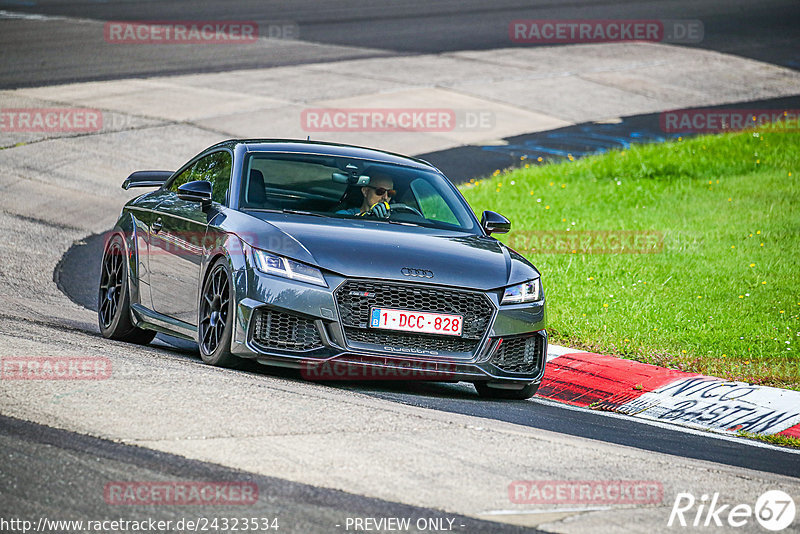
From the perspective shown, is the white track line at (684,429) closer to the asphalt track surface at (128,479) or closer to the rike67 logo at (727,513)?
the rike67 logo at (727,513)

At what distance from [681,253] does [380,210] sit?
19.2 feet

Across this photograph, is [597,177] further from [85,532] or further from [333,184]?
[85,532]

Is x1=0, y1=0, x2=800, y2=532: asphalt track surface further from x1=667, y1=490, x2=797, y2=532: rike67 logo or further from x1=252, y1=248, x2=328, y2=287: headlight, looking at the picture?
x1=667, y1=490, x2=797, y2=532: rike67 logo

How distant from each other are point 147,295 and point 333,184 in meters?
1.62

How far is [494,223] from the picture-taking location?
8.87m

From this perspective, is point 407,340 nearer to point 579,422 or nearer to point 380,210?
point 579,422

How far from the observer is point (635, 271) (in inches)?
496

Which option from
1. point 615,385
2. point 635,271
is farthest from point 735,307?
point 615,385

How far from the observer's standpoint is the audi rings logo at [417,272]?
7363mm

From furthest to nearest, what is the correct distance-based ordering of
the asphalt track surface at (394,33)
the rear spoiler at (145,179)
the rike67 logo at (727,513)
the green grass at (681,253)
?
1. the asphalt track surface at (394,33)
2. the green grass at (681,253)
3. the rear spoiler at (145,179)
4. the rike67 logo at (727,513)

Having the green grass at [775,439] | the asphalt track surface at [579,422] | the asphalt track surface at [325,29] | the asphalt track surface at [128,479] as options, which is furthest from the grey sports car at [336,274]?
the asphalt track surface at [325,29]

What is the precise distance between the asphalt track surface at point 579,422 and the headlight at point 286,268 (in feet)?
2.49

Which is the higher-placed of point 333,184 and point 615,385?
point 333,184

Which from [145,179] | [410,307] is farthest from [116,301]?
[410,307]
